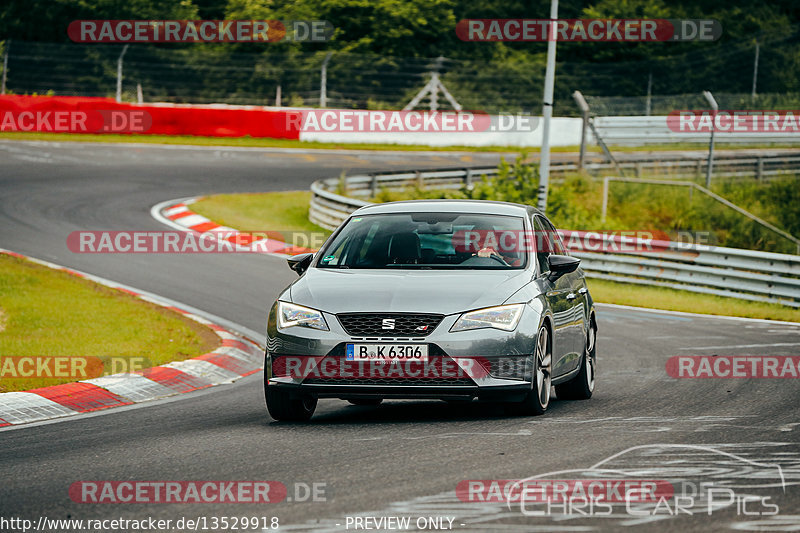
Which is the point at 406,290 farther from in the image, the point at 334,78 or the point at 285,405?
the point at 334,78

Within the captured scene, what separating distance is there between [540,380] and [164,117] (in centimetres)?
3347

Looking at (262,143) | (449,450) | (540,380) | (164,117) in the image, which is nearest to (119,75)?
(164,117)

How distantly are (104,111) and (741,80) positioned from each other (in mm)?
28449

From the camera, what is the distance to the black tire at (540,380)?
27.8 feet

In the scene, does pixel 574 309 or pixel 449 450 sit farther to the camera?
pixel 574 309

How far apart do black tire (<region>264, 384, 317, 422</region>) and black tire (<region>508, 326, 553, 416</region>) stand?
1522 millimetres

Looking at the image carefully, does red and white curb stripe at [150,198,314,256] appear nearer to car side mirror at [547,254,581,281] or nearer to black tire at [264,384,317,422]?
car side mirror at [547,254,581,281]

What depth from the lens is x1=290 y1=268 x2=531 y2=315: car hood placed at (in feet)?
26.9

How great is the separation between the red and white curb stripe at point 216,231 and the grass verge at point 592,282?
1.32 feet

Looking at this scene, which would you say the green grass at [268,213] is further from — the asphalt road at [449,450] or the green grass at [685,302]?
the asphalt road at [449,450]

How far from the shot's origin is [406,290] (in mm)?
8344

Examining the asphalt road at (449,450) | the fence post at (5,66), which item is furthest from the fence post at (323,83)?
the asphalt road at (449,450)

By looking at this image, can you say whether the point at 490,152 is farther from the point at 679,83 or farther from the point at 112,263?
the point at 112,263

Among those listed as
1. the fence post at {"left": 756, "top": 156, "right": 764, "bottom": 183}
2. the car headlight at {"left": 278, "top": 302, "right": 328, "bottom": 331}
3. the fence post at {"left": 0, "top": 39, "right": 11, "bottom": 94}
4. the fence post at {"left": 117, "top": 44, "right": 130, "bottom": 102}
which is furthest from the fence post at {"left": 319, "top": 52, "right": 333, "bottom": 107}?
the car headlight at {"left": 278, "top": 302, "right": 328, "bottom": 331}
